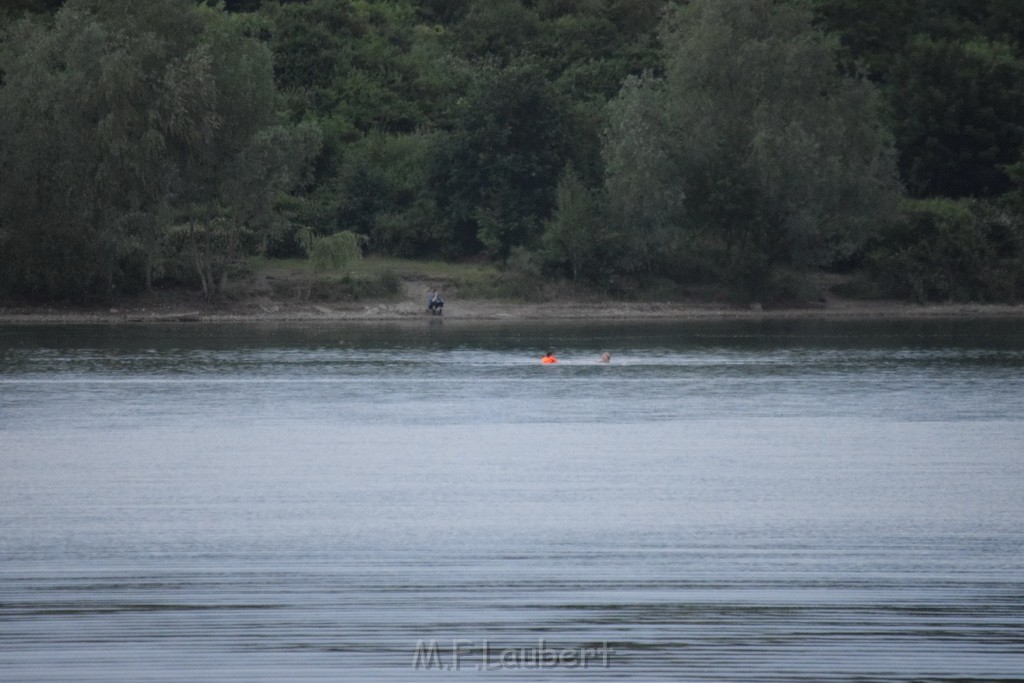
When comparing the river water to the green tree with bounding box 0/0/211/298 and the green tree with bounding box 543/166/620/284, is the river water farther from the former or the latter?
the green tree with bounding box 543/166/620/284

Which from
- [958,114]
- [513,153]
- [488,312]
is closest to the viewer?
[488,312]

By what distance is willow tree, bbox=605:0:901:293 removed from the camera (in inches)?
3238

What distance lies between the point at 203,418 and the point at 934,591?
26.9 meters

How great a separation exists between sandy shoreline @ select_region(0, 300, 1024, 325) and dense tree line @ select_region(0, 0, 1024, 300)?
3.93ft

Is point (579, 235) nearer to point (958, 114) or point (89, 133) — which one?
point (958, 114)

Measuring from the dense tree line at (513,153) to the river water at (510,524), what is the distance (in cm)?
2103

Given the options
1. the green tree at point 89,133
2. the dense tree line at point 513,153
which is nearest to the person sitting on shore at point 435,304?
the dense tree line at point 513,153

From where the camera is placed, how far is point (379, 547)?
25531mm

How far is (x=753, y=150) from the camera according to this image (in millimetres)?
83688

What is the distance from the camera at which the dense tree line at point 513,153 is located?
75.1m

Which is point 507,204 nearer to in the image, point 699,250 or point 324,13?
point 699,250

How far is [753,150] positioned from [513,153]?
13283mm

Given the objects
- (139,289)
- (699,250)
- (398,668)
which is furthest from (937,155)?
(398,668)

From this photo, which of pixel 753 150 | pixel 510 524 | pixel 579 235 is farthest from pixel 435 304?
pixel 510 524
